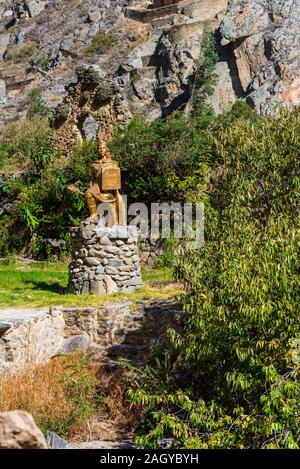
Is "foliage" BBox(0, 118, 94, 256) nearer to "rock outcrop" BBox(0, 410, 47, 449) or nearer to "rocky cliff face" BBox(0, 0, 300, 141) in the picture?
"rocky cliff face" BBox(0, 0, 300, 141)

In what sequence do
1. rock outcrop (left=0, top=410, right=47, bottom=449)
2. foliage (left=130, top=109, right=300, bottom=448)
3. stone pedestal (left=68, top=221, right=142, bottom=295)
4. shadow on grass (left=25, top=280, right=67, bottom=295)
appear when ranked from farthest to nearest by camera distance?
shadow on grass (left=25, top=280, right=67, bottom=295), stone pedestal (left=68, top=221, right=142, bottom=295), foliage (left=130, top=109, right=300, bottom=448), rock outcrop (left=0, top=410, right=47, bottom=449)

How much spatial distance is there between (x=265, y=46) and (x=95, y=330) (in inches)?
1346

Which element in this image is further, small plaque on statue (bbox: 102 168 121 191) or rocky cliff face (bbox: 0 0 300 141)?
rocky cliff face (bbox: 0 0 300 141)

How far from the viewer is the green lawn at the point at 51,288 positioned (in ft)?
34.5

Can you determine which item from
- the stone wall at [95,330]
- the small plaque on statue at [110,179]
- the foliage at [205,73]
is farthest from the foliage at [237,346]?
the foliage at [205,73]

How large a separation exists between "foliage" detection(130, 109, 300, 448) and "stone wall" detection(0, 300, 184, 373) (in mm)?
1405

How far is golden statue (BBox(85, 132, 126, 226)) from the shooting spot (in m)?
11.3

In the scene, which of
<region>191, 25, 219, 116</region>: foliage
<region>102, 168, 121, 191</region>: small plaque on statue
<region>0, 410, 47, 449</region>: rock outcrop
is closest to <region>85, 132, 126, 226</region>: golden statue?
<region>102, 168, 121, 191</region>: small plaque on statue

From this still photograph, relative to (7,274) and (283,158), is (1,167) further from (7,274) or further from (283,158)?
(283,158)

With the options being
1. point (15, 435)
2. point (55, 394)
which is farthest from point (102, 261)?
point (15, 435)

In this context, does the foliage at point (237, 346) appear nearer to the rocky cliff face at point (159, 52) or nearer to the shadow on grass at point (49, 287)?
the shadow on grass at point (49, 287)

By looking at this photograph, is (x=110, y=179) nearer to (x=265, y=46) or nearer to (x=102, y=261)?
(x=102, y=261)

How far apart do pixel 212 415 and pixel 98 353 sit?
3.49 metres

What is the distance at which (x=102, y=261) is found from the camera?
11.0 meters
